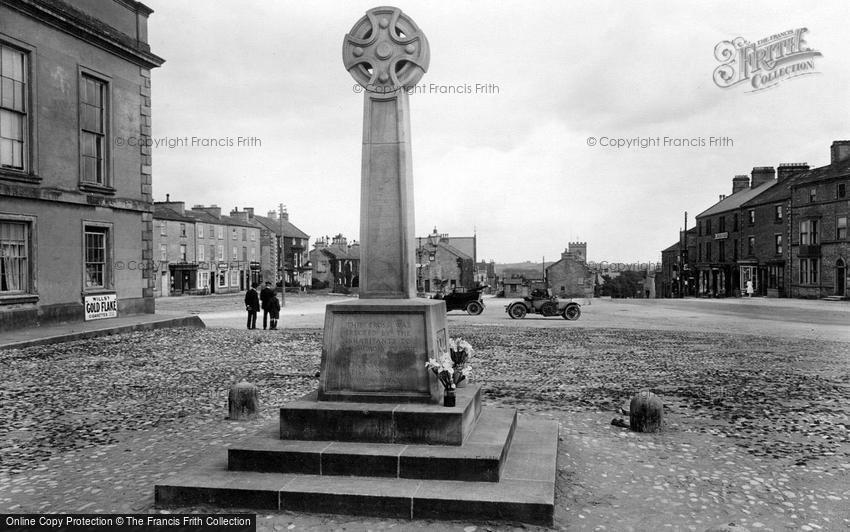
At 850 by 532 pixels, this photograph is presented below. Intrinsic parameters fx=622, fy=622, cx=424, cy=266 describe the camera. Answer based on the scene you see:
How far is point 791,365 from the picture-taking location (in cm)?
1242

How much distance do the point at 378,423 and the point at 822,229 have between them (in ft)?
162

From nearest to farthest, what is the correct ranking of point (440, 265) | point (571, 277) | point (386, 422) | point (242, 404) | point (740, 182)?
point (386, 422) → point (242, 404) → point (740, 182) → point (571, 277) → point (440, 265)

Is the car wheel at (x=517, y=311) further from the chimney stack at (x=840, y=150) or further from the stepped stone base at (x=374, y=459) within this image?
the chimney stack at (x=840, y=150)

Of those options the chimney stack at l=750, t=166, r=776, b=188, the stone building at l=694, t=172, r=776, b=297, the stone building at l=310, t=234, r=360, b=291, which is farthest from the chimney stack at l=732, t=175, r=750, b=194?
the stone building at l=310, t=234, r=360, b=291

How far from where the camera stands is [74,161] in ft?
58.4

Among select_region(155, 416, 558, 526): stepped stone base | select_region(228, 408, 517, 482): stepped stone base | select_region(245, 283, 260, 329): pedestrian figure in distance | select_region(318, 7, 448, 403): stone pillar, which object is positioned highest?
select_region(318, 7, 448, 403): stone pillar

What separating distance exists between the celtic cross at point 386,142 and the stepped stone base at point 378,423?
1.31m

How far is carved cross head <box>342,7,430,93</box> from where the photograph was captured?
21.4 ft

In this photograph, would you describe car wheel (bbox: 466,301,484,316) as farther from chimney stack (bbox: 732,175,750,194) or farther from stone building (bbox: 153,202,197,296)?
chimney stack (bbox: 732,175,750,194)

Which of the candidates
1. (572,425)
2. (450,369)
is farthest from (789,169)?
(450,369)

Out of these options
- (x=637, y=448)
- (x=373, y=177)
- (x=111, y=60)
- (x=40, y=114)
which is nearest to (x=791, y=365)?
(x=637, y=448)

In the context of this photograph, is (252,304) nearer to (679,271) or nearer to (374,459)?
(374,459)

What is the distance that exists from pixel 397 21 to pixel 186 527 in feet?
16.8

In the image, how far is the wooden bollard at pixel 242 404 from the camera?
7.87 meters
